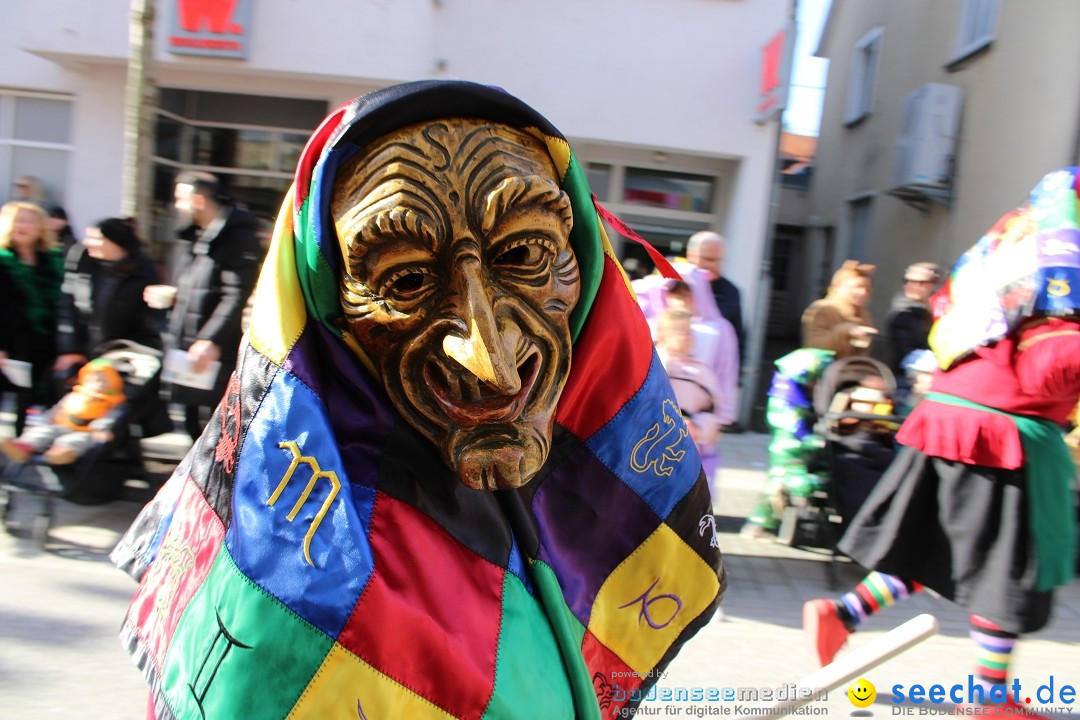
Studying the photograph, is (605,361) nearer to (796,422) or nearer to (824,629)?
(824,629)

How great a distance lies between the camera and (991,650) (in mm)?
3096

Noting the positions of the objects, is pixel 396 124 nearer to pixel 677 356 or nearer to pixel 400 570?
pixel 400 570

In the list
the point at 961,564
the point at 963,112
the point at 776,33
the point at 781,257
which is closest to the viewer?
the point at 961,564

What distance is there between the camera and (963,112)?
431 inches

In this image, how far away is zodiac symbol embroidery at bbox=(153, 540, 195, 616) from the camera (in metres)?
1.08

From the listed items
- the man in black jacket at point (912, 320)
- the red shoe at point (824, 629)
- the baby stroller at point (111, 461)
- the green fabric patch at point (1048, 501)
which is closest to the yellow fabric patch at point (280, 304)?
the green fabric patch at point (1048, 501)

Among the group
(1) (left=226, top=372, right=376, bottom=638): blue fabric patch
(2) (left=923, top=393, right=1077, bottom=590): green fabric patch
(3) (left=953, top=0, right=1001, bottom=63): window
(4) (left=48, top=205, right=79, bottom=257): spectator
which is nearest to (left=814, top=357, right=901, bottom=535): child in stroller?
(2) (left=923, top=393, right=1077, bottom=590): green fabric patch

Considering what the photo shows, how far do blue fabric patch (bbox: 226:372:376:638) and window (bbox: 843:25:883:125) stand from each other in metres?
15.0

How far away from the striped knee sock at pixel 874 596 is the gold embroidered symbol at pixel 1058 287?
1.17 m

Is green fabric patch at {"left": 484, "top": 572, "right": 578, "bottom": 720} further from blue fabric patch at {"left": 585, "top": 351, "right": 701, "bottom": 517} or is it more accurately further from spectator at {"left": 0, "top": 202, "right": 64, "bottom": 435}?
spectator at {"left": 0, "top": 202, "right": 64, "bottom": 435}

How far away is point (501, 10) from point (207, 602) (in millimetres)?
8674

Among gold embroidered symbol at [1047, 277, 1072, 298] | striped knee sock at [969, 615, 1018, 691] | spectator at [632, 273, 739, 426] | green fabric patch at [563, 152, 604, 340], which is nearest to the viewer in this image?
green fabric patch at [563, 152, 604, 340]

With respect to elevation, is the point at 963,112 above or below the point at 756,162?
above

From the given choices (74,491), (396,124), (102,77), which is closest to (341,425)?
(396,124)
